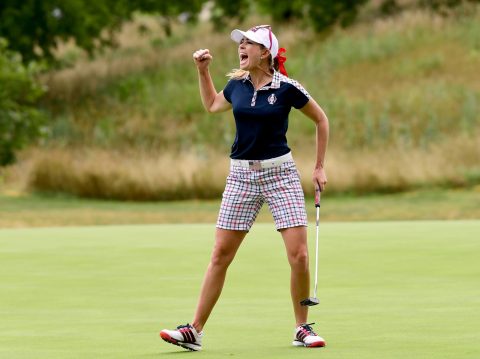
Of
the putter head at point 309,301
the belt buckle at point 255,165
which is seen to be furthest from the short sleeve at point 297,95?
the putter head at point 309,301

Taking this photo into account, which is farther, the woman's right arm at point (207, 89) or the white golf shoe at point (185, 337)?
the woman's right arm at point (207, 89)

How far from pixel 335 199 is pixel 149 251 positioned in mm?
16298

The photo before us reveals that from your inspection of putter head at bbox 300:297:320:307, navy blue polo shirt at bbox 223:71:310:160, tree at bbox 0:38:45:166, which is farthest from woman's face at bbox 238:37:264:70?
tree at bbox 0:38:45:166

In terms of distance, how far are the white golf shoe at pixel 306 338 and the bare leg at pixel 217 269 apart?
588 millimetres

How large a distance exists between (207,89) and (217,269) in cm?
121

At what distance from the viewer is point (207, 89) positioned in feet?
29.6

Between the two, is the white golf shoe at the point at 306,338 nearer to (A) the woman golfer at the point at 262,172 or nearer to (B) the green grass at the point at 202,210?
(A) the woman golfer at the point at 262,172

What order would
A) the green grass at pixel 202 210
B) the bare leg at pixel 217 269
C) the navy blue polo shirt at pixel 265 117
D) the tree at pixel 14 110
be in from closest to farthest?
the navy blue polo shirt at pixel 265 117 → the bare leg at pixel 217 269 → the green grass at pixel 202 210 → the tree at pixel 14 110

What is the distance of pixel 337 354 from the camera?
8.08 metres

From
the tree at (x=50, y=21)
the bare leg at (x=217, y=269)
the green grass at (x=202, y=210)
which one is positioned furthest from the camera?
the tree at (x=50, y=21)

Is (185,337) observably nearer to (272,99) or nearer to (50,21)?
(272,99)

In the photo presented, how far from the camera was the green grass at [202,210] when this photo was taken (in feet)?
92.8

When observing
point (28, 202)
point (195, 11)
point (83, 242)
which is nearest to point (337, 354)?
point (83, 242)

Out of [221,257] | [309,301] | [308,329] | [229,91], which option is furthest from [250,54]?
[308,329]
